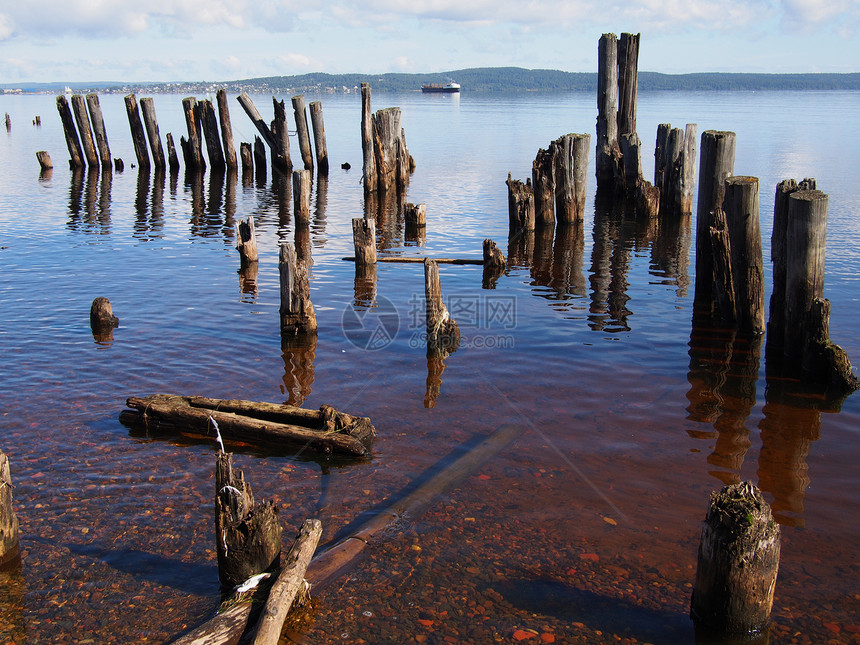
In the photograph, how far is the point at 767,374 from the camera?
9125 mm

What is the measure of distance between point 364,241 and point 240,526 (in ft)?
32.9

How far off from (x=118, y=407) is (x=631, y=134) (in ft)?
48.9

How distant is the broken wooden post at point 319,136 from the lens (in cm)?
2578

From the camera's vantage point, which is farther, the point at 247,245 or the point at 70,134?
the point at 70,134

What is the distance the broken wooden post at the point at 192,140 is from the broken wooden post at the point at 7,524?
24.5 m

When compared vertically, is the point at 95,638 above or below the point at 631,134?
below

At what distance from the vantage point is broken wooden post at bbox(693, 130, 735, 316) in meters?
11.6

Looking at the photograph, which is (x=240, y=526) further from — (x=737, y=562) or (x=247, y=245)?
(x=247, y=245)

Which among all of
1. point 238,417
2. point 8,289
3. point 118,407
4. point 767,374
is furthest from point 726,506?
point 8,289

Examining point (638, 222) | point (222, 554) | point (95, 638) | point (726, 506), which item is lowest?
point (95, 638)

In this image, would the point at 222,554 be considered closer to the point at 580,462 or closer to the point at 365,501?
the point at 365,501

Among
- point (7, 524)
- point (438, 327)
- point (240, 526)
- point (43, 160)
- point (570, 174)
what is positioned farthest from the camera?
point (43, 160)

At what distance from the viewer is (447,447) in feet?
24.0

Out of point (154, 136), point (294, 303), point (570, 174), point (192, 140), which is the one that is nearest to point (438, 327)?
point (294, 303)
